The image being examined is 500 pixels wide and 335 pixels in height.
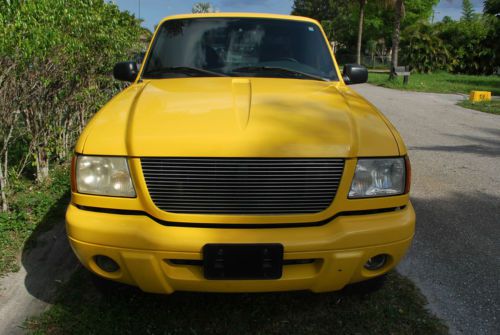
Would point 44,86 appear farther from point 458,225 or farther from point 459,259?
point 458,225

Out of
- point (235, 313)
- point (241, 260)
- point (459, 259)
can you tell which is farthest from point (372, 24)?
point (241, 260)

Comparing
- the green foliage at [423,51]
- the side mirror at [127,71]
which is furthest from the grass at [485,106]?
the green foliage at [423,51]

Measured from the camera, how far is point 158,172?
2.16 metres

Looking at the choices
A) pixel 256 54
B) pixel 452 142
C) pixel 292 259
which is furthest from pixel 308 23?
pixel 452 142

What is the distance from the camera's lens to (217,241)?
6.84ft

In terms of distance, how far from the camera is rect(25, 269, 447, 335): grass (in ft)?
8.21

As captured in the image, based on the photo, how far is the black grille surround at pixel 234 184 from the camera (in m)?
2.14

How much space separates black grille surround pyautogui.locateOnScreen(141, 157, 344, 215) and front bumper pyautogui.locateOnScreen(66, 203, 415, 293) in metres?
Result: 0.11

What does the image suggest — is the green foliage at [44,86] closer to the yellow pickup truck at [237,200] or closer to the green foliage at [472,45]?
the yellow pickup truck at [237,200]

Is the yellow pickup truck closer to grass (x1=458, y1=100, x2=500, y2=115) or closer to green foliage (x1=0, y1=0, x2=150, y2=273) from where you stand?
green foliage (x1=0, y1=0, x2=150, y2=273)

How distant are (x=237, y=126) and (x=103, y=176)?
0.73 meters

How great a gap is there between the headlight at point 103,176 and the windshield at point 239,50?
1304 mm

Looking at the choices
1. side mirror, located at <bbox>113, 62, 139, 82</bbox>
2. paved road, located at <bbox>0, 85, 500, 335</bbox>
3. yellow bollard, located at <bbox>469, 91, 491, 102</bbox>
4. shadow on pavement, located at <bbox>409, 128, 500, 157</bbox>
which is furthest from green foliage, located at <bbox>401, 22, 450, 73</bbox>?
side mirror, located at <bbox>113, 62, 139, 82</bbox>

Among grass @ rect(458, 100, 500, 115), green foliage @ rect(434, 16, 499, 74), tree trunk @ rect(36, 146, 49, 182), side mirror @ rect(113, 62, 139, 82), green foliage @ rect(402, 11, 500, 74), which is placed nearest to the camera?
side mirror @ rect(113, 62, 139, 82)
